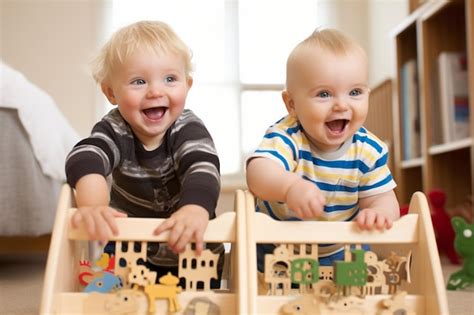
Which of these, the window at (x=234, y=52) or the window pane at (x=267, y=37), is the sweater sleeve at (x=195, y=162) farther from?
the window pane at (x=267, y=37)

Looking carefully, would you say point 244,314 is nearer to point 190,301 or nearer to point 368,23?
point 190,301

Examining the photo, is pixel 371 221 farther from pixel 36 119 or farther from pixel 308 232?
pixel 36 119

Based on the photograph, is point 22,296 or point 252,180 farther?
point 22,296

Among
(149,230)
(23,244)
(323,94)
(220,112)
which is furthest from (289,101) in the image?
(220,112)

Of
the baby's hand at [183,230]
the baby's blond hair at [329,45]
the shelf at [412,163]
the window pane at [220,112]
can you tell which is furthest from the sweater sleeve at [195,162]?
the window pane at [220,112]

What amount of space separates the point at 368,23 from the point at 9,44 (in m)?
1.80

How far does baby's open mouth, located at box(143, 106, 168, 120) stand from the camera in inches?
34.2

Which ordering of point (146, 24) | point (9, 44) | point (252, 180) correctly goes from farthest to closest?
point (9, 44) → point (146, 24) → point (252, 180)

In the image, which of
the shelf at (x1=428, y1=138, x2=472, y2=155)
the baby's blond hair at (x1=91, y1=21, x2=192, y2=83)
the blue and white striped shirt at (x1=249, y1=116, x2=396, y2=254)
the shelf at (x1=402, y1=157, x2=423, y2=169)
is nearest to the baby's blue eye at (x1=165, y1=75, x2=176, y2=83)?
the baby's blond hair at (x1=91, y1=21, x2=192, y2=83)

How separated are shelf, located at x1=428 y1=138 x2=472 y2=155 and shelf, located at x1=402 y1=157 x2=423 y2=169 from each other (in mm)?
128

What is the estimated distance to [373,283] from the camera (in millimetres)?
731

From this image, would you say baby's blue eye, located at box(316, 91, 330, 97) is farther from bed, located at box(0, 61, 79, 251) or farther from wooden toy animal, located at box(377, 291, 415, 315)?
bed, located at box(0, 61, 79, 251)

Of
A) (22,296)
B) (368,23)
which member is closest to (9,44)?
(368,23)

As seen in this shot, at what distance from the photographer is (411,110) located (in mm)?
2248
